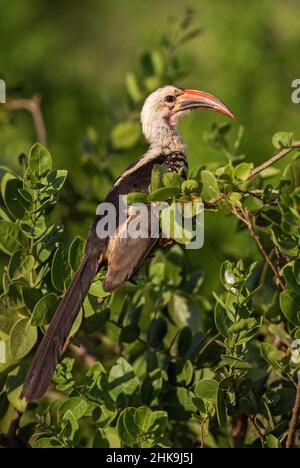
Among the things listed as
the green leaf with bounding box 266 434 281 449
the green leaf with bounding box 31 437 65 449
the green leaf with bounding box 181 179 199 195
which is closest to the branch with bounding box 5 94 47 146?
the green leaf with bounding box 181 179 199 195

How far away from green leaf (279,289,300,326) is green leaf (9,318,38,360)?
0.93 meters

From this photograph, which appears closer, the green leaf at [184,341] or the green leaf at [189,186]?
the green leaf at [189,186]

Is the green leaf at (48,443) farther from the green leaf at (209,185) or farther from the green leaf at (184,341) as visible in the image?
the green leaf at (209,185)

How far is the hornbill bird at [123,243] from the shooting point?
3299 mm

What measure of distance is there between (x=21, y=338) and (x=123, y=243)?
68 centimetres

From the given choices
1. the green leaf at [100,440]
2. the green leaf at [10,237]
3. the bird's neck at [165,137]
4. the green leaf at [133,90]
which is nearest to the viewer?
the green leaf at [10,237]

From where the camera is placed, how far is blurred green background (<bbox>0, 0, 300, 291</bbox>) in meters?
5.50

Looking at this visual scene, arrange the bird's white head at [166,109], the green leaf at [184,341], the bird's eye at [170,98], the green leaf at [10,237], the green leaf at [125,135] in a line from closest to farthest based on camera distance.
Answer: the green leaf at [10,237] → the green leaf at [184,341] → the bird's white head at [166,109] → the bird's eye at [170,98] → the green leaf at [125,135]

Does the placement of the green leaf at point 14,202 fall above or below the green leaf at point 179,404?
above

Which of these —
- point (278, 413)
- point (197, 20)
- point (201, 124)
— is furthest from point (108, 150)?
point (197, 20)

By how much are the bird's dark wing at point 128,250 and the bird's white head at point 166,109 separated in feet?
3.88

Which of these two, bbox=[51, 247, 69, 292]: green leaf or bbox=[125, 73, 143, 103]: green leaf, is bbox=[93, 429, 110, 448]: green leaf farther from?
bbox=[125, 73, 143, 103]: green leaf

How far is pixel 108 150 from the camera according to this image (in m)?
5.50

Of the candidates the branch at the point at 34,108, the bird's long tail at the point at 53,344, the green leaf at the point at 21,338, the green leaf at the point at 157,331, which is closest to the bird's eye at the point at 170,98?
the branch at the point at 34,108
